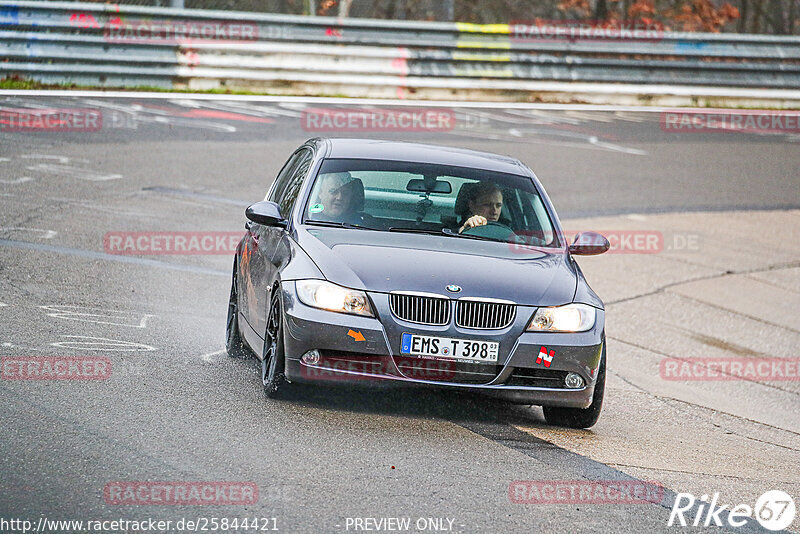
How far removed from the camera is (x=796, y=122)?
26719mm

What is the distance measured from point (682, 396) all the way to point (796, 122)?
1862cm

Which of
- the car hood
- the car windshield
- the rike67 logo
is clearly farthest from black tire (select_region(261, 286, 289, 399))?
the rike67 logo

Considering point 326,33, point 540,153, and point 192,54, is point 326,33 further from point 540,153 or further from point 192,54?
point 540,153

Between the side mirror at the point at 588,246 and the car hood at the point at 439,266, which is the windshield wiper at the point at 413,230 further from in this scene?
the side mirror at the point at 588,246

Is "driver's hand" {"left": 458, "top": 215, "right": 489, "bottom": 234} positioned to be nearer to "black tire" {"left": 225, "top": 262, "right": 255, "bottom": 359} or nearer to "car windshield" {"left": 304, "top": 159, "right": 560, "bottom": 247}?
"car windshield" {"left": 304, "top": 159, "right": 560, "bottom": 247}

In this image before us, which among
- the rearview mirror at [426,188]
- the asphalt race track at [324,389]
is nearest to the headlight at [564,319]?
the asphalt race track at [324,389]

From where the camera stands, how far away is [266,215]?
789 centimetres

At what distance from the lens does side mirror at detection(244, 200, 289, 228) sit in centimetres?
790

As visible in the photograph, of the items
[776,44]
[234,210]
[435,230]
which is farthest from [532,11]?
[435,230]

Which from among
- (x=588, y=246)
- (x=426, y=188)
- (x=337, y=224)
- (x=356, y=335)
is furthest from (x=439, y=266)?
(x=588, y=246)

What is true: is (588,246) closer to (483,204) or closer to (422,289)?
(483,204)

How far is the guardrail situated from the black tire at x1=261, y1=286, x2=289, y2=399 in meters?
16.1

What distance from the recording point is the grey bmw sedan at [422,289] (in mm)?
6805

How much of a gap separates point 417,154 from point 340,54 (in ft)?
53.6
